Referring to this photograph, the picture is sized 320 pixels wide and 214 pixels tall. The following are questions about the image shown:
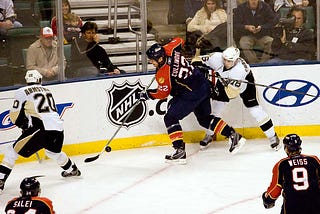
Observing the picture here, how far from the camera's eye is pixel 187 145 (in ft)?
30.0

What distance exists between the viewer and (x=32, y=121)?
7.54 meters

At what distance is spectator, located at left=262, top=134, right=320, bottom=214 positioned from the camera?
525 centimetres

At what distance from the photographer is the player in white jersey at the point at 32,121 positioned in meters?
7.45

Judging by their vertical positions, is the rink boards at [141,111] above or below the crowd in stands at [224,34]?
below

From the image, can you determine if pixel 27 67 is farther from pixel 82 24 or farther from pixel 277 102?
pixel 277 102

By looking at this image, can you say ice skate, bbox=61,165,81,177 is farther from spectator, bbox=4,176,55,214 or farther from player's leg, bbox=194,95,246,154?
spectator, bbox=4,176,55,214

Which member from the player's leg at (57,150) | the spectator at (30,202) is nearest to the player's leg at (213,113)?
the player's leg at (57,150)

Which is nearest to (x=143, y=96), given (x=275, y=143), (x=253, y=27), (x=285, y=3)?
(x=275, y=143)

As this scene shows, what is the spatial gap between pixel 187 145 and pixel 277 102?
1014mm

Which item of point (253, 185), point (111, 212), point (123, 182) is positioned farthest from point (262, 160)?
point (111, 212)

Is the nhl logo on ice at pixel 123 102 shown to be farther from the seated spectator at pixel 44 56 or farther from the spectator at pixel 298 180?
the spectator at pixel 298 180

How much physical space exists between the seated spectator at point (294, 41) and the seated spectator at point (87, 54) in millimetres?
1814

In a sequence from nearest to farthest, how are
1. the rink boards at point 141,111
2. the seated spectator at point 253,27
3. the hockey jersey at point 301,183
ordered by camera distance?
the hockey jersey at point 301,183, the rink boards at point 141,111, the seated spectator at point 253,27

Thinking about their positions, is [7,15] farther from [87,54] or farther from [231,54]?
[231,54]
